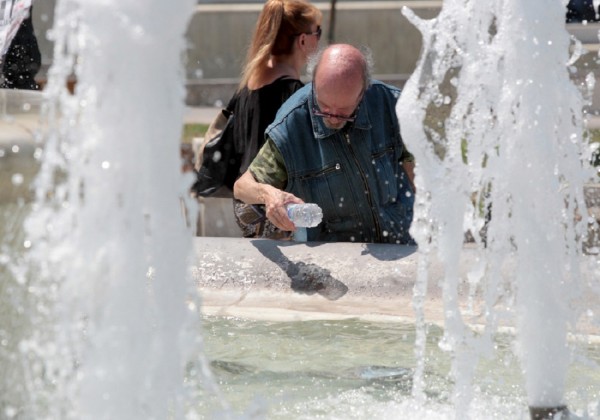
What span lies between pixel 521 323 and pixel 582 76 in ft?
17.4

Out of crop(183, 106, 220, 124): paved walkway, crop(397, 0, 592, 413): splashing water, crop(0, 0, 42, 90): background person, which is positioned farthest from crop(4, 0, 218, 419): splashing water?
crop(183, 106, 220, 124): paved walkway

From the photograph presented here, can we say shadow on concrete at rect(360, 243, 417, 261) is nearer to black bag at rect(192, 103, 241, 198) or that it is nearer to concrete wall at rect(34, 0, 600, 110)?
black bag at rect(192, 103, 241, 198)

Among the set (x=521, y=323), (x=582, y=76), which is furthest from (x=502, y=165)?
(x=582, y=76)

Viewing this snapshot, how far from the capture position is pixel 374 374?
3580 mm

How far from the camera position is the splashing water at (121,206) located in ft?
7.10

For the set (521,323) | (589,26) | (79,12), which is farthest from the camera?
(589,26)

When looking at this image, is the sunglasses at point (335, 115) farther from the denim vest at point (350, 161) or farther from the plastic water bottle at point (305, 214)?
the plastic water bottle at point (305, 214)

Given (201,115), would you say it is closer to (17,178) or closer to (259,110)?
(259,110)

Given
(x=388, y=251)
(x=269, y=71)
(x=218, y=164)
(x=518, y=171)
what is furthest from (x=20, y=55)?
(x=518, y=171)

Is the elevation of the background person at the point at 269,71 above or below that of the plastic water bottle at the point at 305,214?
above

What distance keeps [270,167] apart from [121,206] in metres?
2.44

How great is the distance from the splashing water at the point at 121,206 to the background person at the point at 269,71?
2.70 metres

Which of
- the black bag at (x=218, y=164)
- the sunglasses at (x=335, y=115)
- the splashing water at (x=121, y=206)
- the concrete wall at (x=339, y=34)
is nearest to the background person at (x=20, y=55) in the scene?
the black bag at (x=218, y=164)

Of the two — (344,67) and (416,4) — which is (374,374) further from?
(416,4)
